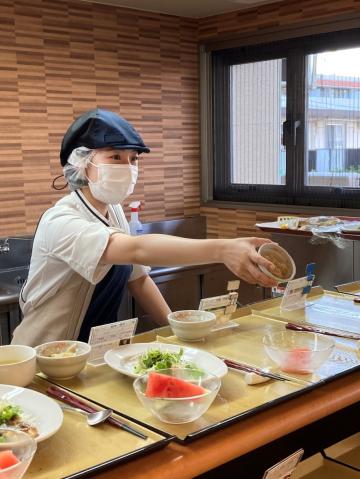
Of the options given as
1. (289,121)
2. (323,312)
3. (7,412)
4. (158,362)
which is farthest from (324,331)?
(289,121)

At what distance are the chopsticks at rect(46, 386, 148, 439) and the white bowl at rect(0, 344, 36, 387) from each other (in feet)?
0.18

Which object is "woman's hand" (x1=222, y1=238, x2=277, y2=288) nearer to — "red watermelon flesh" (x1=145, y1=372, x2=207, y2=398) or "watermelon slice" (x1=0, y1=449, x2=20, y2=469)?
"red watermelon flesh" (x1=145, y1=372, x2=207, y2=398)

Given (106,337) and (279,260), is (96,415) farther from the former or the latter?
(279,260)

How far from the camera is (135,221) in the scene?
4.04m

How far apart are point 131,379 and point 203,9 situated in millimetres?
3486

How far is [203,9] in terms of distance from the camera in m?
4.19

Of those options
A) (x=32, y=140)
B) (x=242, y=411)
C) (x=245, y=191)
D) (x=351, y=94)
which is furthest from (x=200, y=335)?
(x=245, y=191)

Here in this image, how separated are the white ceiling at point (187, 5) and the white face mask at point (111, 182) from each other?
Answer: 7.83ft

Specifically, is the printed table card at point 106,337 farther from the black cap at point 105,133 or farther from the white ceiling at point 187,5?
the white ceiling at point 187,5

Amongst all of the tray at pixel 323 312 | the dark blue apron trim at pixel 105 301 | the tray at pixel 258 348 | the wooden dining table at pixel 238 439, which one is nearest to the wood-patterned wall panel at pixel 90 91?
the dark blue apron trim at pixel 105 301

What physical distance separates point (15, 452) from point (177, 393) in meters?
0.34

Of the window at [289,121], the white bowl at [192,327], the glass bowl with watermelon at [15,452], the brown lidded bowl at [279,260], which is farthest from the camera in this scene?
the window at [289,121]

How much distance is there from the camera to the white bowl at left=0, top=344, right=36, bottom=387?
1.22 metres

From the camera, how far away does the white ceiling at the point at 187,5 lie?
3.90 m
